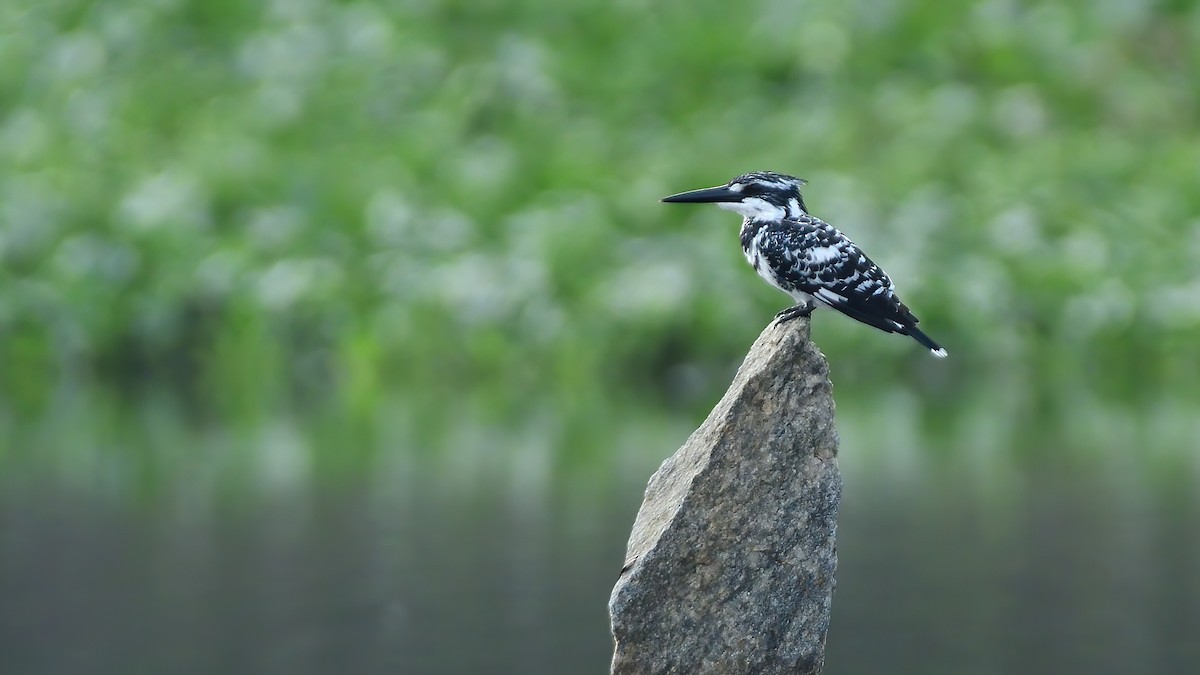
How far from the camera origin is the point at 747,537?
987cm

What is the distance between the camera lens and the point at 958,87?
1363 inches

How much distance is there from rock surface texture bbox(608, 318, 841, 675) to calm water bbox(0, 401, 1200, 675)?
13.2 ft

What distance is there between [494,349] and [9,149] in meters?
11.2

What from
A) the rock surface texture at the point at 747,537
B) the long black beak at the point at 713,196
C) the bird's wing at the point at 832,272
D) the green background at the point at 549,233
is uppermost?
the green background at the point at 549,233

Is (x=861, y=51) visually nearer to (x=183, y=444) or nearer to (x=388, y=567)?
(x=183, y=444)

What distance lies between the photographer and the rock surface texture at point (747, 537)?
32.3 ft

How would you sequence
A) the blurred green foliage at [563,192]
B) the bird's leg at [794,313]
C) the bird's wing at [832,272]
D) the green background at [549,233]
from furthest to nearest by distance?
the blurred green foliage at [563,192] → the green background at [549,233] → the bird's wing at [832,272] → the bird's leg at [794,313]

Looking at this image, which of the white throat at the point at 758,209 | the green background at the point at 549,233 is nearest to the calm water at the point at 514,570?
the green background at the point at 549,233

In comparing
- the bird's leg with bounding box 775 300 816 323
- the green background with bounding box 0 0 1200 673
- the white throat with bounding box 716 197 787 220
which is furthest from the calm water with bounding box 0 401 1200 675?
the bird's leg with bounding box 775 300 816 323

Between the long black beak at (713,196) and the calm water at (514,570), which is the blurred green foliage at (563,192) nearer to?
the calm water at (514,570)

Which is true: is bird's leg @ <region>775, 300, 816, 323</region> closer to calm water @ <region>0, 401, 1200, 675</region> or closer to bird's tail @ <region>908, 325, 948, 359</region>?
bird's tail @ <region>908, 325, 948, 359</region>

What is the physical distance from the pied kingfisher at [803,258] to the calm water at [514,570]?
4.18 m

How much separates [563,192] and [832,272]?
2181 centimetres

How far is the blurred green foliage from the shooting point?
28422 millimetres
